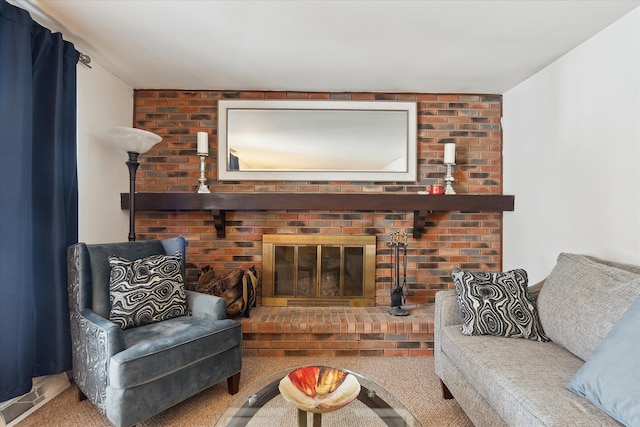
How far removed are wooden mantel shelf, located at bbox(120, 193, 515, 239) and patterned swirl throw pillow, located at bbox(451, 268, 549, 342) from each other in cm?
93

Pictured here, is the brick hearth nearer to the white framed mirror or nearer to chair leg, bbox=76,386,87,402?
chair leg, bbox=76,386,87,402

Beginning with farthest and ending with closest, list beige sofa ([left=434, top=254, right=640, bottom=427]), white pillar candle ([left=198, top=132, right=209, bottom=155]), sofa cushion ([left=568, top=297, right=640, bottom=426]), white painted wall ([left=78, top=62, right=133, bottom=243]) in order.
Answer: white pillar candle ([left=198, top=132, right=209, bottom=155]) < white painted wall ([left=78, top=62, right=133, bottom=243]) < beige sofa ([left=434, top=254, right=640, bottom=427]) < sofa cushion ([left=568, top=297, right=640, bottom=426])

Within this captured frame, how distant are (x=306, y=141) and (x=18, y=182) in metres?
1.98

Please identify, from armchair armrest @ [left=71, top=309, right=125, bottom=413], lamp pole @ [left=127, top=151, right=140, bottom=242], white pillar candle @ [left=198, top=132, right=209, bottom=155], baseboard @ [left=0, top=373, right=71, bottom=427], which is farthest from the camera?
white pillar candle @ [left=198, top=132, right=209, bottom=155]

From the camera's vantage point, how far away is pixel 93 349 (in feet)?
5.22

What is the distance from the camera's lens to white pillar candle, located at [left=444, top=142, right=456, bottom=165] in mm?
2770

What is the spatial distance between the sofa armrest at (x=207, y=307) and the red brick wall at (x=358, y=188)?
0.85 m

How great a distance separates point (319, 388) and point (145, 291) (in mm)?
1239

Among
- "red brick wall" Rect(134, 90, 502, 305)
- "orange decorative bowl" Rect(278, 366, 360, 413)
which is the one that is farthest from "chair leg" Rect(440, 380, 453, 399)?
"red brick wall" Rect(134, 90, 502, 305)

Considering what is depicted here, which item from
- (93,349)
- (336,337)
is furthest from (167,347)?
(336,337)

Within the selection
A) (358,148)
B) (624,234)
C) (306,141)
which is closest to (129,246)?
(306,141)

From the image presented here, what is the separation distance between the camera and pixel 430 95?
114 inches

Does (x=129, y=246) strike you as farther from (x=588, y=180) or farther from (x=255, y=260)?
(x=588, y=180)

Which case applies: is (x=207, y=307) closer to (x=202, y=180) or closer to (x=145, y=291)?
(x=145, y=291)
